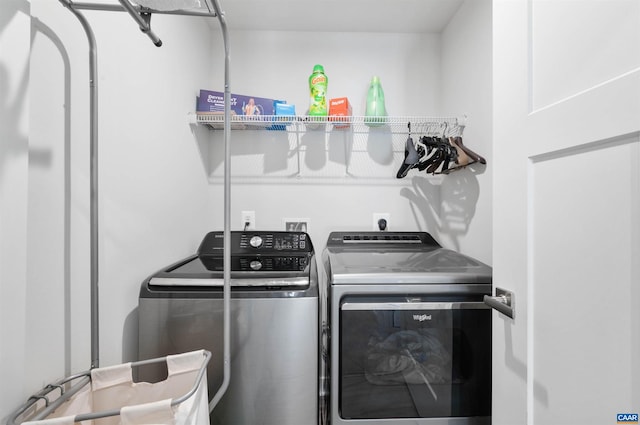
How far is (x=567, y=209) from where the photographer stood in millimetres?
623

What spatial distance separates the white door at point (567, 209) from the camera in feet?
1.69

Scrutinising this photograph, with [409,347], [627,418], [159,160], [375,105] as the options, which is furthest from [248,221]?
[627,418]

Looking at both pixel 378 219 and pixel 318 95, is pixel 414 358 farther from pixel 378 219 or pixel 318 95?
pixel 318 95

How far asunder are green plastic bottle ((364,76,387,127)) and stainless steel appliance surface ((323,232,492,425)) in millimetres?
917

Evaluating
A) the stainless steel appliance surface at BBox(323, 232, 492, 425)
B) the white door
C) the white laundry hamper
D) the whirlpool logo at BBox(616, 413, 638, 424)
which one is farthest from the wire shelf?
the whirlpool logo at BBox(616, 413, 638, 424)

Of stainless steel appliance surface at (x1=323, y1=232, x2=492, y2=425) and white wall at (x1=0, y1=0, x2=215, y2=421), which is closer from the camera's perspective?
white wall at (x1=0, y1=0, x2=215, y2=421)

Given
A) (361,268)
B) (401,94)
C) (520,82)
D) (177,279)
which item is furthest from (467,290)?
(401,94)

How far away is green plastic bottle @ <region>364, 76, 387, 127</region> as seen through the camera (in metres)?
1.62

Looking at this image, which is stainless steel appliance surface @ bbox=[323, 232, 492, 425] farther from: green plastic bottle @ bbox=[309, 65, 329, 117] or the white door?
green plastic bottle @ bbox=[309, 65, 329, 117]

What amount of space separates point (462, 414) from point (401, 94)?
5.60ft

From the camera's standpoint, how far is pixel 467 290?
1.07 meters

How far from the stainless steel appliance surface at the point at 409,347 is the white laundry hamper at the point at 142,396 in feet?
1.63

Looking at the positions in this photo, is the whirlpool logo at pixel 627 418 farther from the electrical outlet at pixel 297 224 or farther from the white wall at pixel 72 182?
the electrical outlet at pixel 297 224

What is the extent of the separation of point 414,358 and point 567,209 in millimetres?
752
